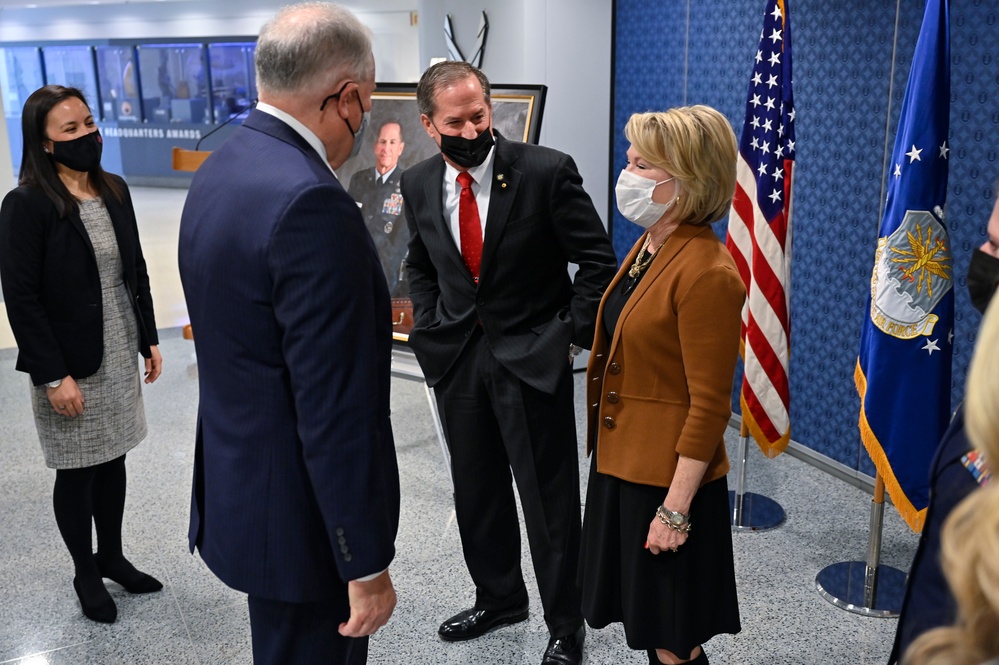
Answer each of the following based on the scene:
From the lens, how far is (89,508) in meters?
2.81

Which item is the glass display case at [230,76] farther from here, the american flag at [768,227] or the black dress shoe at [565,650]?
the black dress shoe at [565,650]

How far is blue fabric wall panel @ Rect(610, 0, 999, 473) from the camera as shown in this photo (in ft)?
10.1

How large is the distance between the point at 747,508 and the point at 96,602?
238cm

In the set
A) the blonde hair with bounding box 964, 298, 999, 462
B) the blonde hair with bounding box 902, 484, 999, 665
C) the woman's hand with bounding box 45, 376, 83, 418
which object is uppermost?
the blonde hair with bounding box 964, 298, 999, 462

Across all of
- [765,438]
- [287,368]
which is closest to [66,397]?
[287,368]

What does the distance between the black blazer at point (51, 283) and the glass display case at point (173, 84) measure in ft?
44.0

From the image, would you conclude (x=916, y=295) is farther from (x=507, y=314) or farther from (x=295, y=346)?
(x=295, y=346)

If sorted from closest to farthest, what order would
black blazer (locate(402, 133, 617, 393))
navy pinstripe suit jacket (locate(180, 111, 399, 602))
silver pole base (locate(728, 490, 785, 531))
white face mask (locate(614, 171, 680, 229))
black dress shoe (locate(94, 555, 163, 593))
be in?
navy pinstripe suit jacket (locate(180, 111, 399, 602)), white face mask (locate(614, 171, 680, 229)), black blazer (locate(402, 133, 617, 393)), black dress shoe (locate(94, 555, 163, 593)), silver pole base (locate(728, 490, 785, 531))

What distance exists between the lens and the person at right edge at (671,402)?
5.79 feet

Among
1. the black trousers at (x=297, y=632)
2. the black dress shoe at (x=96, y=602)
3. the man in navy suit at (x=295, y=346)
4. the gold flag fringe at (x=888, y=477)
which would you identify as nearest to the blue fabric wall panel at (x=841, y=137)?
the gold flag fringe at (x=888, y=477)

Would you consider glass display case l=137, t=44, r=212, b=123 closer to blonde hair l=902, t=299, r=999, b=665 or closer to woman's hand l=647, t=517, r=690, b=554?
woman's hand l=647, t=517, r=690, b=554

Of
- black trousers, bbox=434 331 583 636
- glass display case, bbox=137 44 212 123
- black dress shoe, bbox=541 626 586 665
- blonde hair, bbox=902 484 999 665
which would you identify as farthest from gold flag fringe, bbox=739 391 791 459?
glass display case, bbox=137 44 212 123

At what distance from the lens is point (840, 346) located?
3797 millimetres

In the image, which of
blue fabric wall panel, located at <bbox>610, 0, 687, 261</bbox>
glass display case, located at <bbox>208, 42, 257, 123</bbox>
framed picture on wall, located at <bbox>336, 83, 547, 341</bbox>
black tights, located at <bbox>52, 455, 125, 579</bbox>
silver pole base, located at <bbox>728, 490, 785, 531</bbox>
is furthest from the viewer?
glass display case, located at <bbox>208, 42, 257, 123</bbox>
